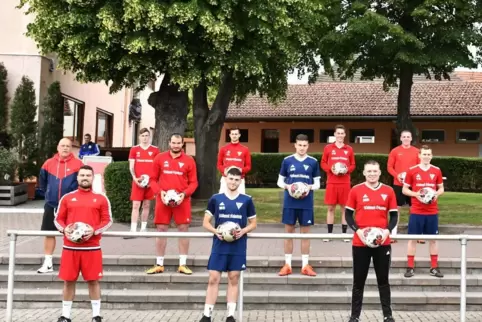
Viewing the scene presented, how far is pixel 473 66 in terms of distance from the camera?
54.4ft

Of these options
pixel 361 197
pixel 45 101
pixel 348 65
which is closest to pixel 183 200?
pixel 361 197

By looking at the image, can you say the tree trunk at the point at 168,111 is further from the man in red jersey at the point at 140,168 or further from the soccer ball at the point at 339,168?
the soccer ball at the point at 339,168

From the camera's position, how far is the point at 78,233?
657cm

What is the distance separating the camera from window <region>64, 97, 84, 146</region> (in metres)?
22.4

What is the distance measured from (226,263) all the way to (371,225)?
1746 mm

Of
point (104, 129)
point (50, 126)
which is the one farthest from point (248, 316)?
point (104, 129)

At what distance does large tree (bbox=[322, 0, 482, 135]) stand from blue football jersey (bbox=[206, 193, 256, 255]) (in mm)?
9646

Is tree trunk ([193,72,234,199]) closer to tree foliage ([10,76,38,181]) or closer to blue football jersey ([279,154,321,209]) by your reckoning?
tree foliage ([10,76,38,181])

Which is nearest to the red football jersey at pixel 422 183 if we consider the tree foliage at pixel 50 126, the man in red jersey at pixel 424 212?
the man in red jersey at pixel 424 212

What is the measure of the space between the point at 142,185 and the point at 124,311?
2.96m

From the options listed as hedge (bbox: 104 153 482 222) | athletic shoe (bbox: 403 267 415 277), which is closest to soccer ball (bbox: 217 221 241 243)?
athletic shoe (bbox: 403 267 415 277)

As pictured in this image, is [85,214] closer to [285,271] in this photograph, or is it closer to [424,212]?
[285,271]

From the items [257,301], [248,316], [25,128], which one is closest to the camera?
[248,316]

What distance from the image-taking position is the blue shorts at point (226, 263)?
6.73 meters
